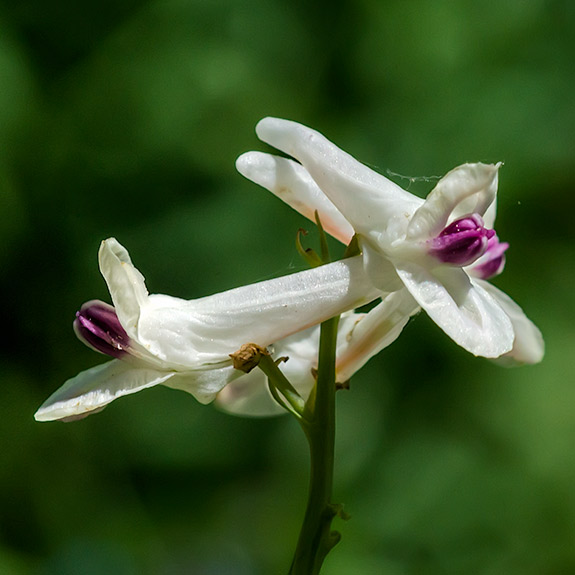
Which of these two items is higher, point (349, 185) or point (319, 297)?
point (349, 185)

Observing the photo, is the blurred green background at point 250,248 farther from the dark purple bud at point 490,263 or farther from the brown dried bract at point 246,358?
the brown dried bract at point 246,358

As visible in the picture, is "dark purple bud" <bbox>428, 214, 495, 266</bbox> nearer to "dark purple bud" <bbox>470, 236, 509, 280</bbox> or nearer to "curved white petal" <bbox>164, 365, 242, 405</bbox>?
"dark purple bud" <bbox>470, 236, 509, 280</bbox>

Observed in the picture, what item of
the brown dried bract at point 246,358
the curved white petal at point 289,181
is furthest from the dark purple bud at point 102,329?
the curved white petal at point 289,181

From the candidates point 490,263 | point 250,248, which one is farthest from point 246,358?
point 250,248

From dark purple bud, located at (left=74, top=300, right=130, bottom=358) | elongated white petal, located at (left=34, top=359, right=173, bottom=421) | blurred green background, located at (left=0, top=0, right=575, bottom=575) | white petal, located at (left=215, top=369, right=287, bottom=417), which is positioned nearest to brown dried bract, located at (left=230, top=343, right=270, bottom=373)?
elongated white petal, located at (left=34, top=359, right=173, bottom=421)

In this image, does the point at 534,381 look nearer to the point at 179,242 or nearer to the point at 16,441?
the point at 179,242

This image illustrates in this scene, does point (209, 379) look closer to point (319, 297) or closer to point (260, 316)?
point (260, 316)
